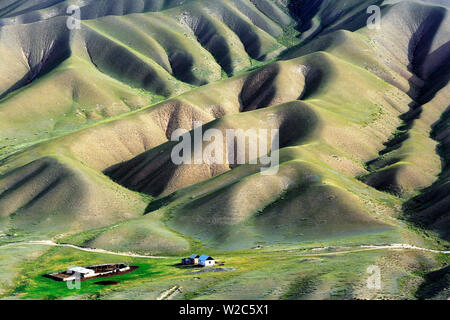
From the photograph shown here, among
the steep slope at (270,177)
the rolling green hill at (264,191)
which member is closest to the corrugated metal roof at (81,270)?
the rolling green hill at (264,191)

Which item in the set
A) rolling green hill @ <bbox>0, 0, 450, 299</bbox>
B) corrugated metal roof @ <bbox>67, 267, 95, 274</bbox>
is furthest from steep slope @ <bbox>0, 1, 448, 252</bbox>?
corrugated metal roof @ <bbox>67, 267, 95, 274</bbox>

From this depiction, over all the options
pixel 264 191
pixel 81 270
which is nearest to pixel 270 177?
pixel 264 191

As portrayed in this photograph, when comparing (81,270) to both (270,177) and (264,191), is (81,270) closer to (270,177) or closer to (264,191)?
(264,191)

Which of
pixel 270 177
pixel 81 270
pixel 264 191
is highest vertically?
pixel 270 177

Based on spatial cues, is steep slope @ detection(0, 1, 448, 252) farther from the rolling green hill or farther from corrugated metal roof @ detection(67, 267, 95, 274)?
corrugated metal roof @ detection(67, 267, 95, 274)

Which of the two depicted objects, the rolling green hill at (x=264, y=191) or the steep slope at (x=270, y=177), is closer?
the rolling green hill at (x=264, y=191)

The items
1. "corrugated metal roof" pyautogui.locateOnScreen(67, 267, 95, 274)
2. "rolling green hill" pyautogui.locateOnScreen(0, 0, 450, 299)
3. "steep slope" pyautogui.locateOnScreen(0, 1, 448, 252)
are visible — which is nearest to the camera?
"corrugated metal roof" pyautogui.locateOnScreen(67, 267, 95, 274)

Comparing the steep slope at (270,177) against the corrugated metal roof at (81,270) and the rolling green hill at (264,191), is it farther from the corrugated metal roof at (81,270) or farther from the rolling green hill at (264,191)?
the corrugated metal roof at (81,270)

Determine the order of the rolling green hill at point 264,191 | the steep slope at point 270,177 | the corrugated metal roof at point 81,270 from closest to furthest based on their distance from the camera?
1. the corrugated metal roof at point 81,270
2. the rolling green hill at point 264,191
3. the steep slope at point 270,177

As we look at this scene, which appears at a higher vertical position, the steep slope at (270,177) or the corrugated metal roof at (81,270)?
the steep slope at (270,177)

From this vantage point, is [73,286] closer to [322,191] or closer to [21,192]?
[322,191]
